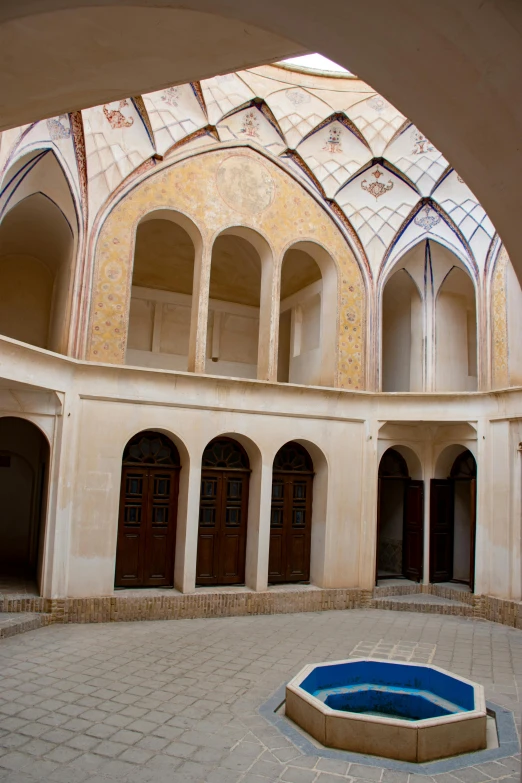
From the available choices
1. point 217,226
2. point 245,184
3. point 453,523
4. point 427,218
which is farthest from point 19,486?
point 427,218

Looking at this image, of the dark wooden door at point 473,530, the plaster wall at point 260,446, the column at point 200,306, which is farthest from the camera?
the dark wooden door at point 473,530

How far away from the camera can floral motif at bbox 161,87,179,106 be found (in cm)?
1068

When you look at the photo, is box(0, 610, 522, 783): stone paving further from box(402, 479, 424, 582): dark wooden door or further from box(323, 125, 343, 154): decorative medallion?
box(323, 125, 343, 154): decorative medallion

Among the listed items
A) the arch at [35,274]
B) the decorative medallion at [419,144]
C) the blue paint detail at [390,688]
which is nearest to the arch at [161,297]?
the arch at [35,274]

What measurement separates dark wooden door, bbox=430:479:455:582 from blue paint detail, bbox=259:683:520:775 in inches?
252

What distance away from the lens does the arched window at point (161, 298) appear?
1341 cm

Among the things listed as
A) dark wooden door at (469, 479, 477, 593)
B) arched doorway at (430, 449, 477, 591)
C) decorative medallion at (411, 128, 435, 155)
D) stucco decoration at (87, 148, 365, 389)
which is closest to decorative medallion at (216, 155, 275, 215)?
stucco decoration at (87, 148, 365, 389)

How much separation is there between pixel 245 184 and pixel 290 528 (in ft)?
21.0

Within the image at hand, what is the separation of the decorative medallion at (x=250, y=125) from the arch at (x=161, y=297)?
2544mm

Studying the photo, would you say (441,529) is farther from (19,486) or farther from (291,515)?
(19,486)

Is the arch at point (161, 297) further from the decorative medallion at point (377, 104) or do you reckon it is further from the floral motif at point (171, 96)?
the decorative medallion at point (377, 104)

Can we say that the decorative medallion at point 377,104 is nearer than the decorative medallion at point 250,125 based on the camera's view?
No

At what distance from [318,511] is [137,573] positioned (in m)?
3.46

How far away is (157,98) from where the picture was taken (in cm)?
1062
